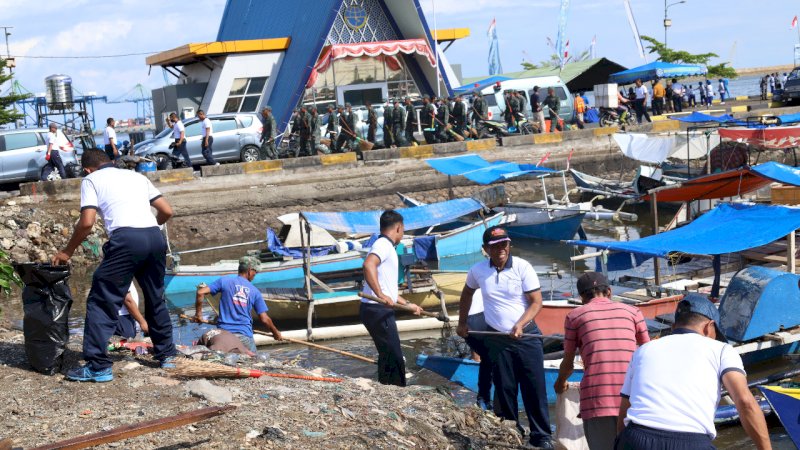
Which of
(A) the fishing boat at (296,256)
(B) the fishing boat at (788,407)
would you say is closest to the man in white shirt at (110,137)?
(A) the fishing boat at (296,256)

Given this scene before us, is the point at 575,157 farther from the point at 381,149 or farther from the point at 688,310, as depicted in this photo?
the point at 688,310

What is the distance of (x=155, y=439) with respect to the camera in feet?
19.9

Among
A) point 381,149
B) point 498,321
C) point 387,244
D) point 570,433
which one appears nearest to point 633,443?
point 570,433

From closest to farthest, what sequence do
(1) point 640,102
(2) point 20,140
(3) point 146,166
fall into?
(2) point 20,140 → (3) point 146,166 → (1) point 640,102

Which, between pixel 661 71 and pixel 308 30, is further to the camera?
pixel 661 71

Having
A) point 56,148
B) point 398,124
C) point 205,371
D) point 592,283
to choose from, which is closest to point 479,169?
point 398,124

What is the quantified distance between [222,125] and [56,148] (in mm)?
4648

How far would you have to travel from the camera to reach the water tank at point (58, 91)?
3297 centimetres

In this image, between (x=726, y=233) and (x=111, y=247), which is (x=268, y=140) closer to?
(x=726, y=233)

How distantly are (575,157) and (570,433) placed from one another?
22.9 m

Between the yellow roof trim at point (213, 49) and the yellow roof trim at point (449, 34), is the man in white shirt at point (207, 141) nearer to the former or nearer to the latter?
the yellow roof trim at point (213, 49)

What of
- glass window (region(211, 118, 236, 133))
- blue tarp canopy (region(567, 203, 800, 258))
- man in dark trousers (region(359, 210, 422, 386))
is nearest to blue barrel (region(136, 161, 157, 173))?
glass window (region(211, 118, 236, 133))

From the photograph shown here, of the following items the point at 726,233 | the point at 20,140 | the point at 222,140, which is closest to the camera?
the point at 726,233

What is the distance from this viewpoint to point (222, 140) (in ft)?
87.3
